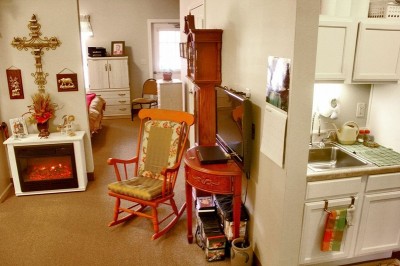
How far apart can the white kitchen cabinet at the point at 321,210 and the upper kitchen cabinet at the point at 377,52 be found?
82 cm

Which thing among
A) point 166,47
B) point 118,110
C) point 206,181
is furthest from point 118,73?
point 206,181

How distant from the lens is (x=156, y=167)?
11.6 feet

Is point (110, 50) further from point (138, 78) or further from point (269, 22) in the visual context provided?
point (269, 22)

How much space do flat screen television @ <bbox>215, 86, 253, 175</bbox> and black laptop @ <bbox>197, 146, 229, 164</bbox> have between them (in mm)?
84

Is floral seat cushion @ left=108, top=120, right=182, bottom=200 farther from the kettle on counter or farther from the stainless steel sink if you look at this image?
the kettle on counter

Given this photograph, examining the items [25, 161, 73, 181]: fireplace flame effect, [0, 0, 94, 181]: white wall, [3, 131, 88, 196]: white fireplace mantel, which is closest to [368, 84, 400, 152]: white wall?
[3, 131, 88, 196]: white fireplace mantel

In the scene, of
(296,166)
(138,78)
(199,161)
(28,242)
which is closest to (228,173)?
(199,161)

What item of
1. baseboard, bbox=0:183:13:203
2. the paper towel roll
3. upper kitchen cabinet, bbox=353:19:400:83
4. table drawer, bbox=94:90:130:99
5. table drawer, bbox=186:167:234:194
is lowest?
baseboard, bbox=0:183:13:203

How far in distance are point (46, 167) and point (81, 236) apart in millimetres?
1340

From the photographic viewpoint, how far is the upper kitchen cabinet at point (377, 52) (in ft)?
7.92

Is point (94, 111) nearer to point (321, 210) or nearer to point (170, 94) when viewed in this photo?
point (170, 94)

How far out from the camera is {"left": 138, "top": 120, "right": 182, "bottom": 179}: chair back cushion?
3428mm

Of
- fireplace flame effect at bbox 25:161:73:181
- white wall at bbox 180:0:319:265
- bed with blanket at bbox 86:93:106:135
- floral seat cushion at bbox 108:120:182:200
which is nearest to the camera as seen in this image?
white wall at bbox 180:0:319:265

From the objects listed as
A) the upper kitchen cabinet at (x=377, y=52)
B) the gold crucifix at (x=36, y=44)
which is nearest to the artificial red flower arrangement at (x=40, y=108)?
the gold crucifix at (x=36, y=44)
